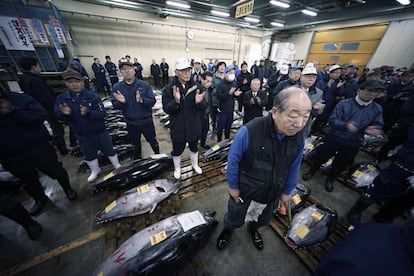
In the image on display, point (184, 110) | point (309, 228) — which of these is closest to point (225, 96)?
point (184, 110)

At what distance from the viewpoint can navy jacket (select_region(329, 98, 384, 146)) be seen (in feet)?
9.00

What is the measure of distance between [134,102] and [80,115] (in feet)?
3.19

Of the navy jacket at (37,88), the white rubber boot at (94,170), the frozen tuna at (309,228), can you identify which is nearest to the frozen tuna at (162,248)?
the frozen tuna at (309,228)

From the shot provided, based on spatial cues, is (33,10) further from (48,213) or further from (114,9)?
(48,213)

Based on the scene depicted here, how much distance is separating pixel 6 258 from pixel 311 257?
14.3ft

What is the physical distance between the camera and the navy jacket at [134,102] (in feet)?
10.6

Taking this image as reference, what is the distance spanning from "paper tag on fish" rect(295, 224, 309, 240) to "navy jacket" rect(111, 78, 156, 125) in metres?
A: 3.52

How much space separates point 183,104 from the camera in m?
2.95

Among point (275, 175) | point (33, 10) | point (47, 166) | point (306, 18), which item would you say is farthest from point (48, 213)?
point (306, 18)

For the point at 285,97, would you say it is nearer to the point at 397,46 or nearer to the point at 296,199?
the point at 296,199

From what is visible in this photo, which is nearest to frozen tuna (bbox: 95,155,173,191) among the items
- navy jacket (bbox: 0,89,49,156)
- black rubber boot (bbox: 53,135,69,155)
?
navy jacket (bbox: 0,89,49,156)

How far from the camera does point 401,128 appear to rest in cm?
379

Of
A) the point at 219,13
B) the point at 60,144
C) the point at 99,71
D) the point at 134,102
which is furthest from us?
the point at 219,13

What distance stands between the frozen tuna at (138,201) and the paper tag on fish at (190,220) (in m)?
0.79
